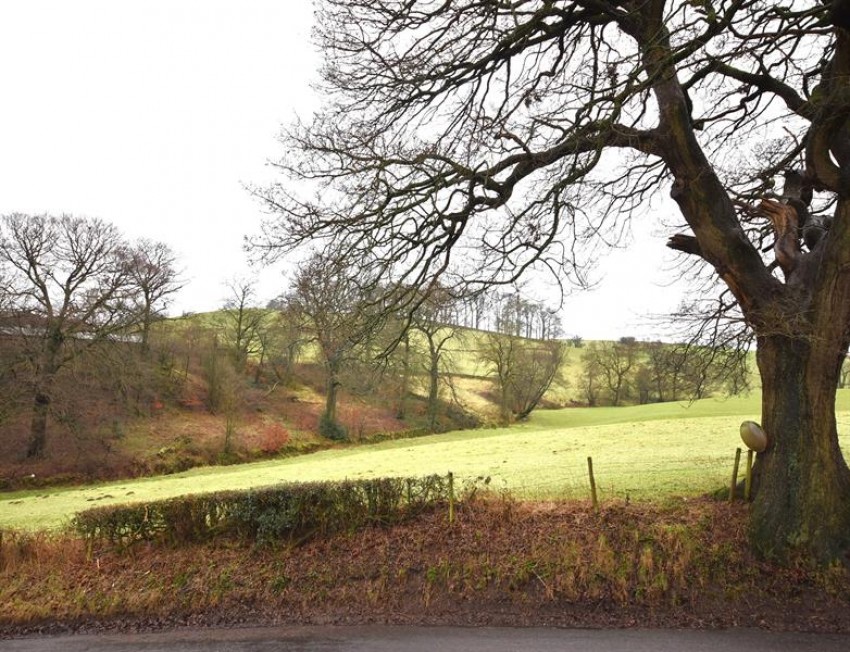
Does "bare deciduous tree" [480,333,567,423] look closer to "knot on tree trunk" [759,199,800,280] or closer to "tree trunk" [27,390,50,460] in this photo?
"tree trunk" [27,390,50,460]

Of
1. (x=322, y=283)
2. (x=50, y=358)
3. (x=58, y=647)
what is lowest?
(x=58, y=647)

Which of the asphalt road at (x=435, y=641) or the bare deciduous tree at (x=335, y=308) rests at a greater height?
the bare deciduous tree at (x=335, y=308)

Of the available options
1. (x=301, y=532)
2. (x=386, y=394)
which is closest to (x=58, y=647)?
(x=301, y=532)

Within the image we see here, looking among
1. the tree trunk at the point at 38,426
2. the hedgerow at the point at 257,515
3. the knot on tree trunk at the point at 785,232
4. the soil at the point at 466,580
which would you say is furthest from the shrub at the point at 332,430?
the knot on tree trunk at the point at 785,232

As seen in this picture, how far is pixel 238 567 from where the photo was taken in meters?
8.52

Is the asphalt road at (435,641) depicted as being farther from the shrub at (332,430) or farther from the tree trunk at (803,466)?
the shrub at (332,430)

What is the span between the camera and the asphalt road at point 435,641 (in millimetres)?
6242

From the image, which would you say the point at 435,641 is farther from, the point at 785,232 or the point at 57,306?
the point at 57,306

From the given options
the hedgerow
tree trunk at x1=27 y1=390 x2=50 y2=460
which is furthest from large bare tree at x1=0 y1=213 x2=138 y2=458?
the hedgerow

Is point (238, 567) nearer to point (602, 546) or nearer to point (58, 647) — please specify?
point (58, 647)

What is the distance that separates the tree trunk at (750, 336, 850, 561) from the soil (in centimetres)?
38

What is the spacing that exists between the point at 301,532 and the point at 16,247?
3015 centimetres

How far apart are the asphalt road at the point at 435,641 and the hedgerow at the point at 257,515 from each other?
2.02 m

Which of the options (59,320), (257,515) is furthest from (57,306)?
(257,515)
